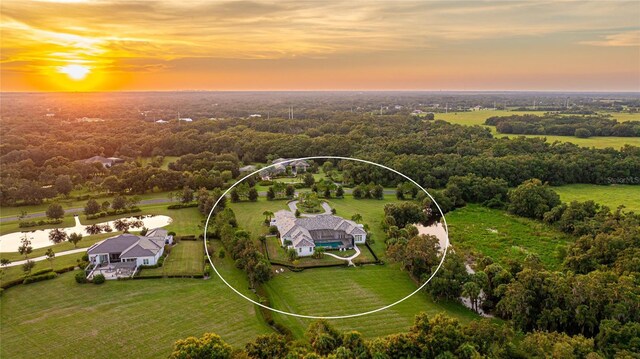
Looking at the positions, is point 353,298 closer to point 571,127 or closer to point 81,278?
point 81,278

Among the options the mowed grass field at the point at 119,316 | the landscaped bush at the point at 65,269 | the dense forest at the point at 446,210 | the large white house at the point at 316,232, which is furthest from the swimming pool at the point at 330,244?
the landscaped bush at the point at 65,269

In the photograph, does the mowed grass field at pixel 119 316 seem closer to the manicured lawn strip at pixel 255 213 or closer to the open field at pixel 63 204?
the manicured lawn strip at pixel 255 213

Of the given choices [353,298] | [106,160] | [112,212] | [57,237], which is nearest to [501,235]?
[353,298]

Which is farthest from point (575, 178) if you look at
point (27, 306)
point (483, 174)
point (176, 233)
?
point (27, 306)

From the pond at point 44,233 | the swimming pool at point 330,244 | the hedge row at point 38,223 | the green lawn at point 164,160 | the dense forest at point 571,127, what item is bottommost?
the pond at point 44,233

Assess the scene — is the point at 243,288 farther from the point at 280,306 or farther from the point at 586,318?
the point at 586,318
